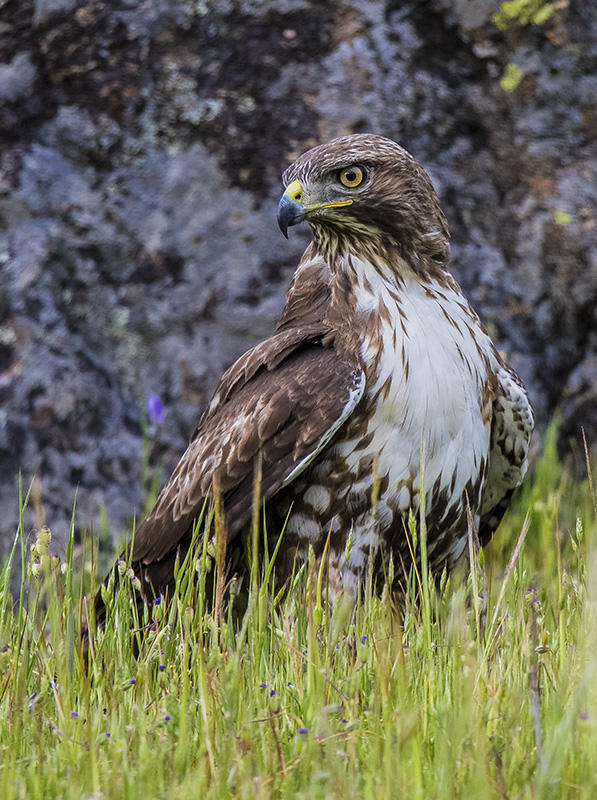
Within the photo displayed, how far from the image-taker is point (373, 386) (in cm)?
373

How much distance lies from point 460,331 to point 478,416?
11.5 inches

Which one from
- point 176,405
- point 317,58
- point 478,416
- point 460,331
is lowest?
point 176,405

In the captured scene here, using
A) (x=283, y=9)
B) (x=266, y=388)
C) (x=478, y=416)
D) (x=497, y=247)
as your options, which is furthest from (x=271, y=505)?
(x=283, y=9)

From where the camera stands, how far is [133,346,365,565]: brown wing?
3633mm

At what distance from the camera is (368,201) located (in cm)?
385

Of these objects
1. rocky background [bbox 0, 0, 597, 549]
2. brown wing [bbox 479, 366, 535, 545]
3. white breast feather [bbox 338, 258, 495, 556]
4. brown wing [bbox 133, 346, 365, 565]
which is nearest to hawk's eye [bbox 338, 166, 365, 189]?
white breast feather [bbox 338, 258, 495, 556]

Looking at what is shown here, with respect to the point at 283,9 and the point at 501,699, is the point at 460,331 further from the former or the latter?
the point at 283,9

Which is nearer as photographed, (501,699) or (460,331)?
(501,699)

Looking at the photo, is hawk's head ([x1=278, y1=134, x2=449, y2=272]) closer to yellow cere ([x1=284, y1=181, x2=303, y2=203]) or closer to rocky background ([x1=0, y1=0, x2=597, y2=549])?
yellow cere ([x1=284, y1=181, x2=303, y2=203])

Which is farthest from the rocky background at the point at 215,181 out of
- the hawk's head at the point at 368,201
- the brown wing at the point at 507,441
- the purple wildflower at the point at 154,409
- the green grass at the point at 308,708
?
the green grass at the point at 308,708

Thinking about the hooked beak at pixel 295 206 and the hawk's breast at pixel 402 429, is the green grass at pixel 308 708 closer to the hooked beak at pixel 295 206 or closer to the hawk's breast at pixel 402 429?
the hawk's breast at pixel 402 429

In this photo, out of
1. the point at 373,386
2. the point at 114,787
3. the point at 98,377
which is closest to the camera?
the point at 114,787

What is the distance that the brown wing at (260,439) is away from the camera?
11.9 ft

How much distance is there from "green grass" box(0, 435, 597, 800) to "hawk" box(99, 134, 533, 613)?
22.6 inches
